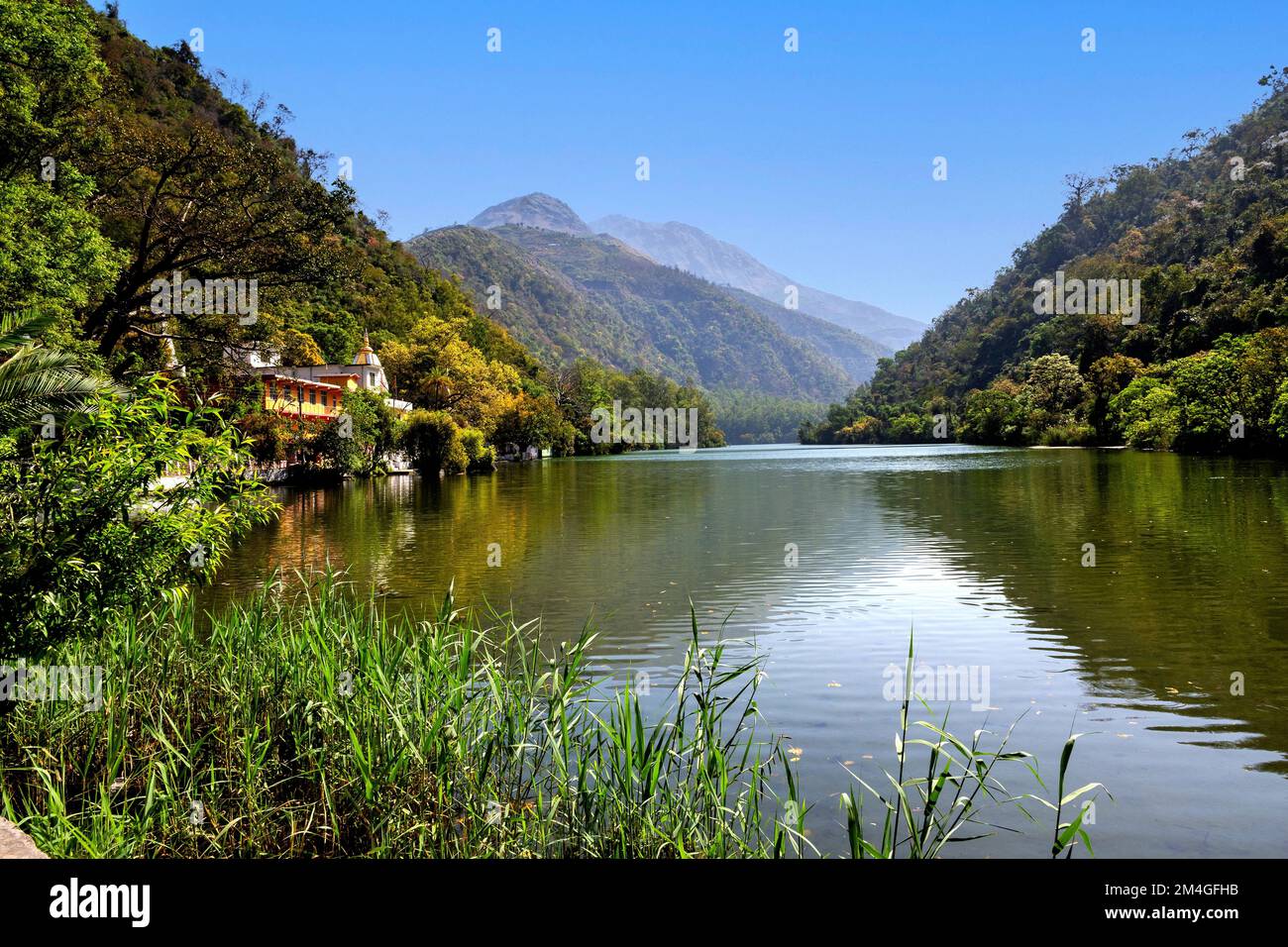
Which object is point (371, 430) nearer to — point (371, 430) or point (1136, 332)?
point (371, 430)

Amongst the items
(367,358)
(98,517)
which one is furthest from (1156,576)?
(367,358)

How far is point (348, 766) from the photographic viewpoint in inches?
216

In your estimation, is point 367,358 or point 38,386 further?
point 367,358

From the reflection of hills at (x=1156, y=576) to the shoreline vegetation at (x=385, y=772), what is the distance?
3084mm

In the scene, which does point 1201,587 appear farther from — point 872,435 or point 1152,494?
point 872,435

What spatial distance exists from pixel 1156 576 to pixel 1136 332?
252 feet

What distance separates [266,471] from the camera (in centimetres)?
4656

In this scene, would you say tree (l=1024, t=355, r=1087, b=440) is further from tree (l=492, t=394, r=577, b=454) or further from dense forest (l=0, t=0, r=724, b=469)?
dense forest (l=0, t=0, r=724, b=469)

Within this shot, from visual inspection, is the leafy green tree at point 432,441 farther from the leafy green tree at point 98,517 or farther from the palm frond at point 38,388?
the leafy green tree at point 98,517

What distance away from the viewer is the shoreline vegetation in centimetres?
477

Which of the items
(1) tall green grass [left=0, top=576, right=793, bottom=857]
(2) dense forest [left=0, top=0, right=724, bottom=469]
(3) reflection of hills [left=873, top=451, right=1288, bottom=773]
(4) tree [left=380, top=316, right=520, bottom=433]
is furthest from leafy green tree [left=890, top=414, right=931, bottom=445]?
(1) tall green grass [left=0, top=576, right=793, bottom=857]

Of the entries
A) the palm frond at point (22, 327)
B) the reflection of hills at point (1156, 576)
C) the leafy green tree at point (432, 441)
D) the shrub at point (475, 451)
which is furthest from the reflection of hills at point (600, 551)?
the shrub at point (475, 451)

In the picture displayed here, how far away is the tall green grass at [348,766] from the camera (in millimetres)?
4840
